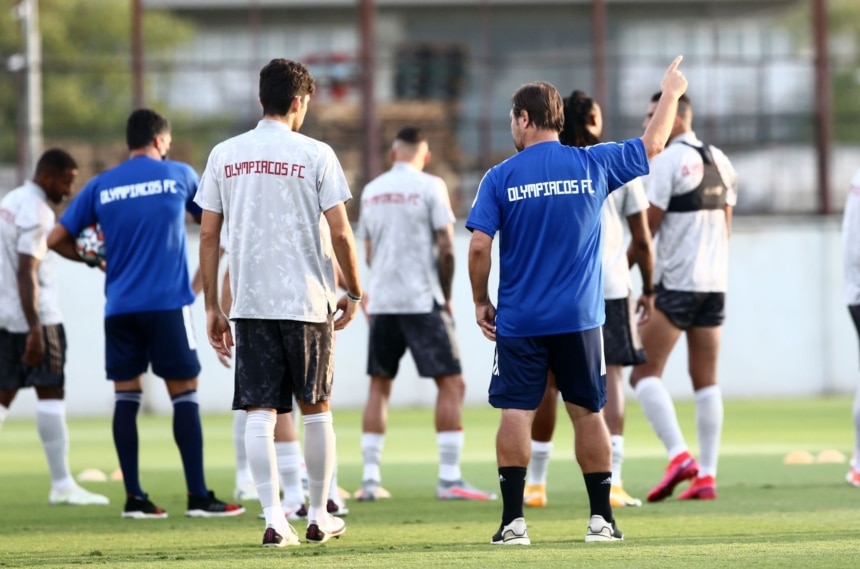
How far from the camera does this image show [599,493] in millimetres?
7125

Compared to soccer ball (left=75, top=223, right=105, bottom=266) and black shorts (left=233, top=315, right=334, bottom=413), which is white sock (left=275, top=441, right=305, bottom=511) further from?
soccer ball (left=75, top=223, right=105, bottom=266)

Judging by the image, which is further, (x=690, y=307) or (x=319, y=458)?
(x=690, y=307)

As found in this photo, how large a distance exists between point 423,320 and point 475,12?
34.8 m

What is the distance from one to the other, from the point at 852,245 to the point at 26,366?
5029 millimetres

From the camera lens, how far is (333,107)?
972 inches

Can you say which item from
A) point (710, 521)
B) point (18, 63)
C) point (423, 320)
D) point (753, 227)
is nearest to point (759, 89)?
point (753, 227)

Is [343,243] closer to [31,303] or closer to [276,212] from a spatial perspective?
[276,212]

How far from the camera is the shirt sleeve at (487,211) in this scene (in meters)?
7.07

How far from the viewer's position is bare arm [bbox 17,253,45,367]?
970 centimetres

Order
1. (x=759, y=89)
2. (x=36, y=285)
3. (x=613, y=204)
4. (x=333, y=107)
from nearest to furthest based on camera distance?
1. (x=613, y=204)
2. (x=36, y=285)
3. (x=759, y=89)
4. (x=333, y=107)

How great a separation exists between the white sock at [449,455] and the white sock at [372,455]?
1.23 ft

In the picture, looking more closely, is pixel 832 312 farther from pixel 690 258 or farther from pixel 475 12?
Answer: pixel 475 12

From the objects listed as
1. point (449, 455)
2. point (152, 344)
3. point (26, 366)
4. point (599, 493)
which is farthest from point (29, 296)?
point (599, 493)

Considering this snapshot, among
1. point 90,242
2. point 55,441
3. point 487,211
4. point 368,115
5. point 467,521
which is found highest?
point 368,115
